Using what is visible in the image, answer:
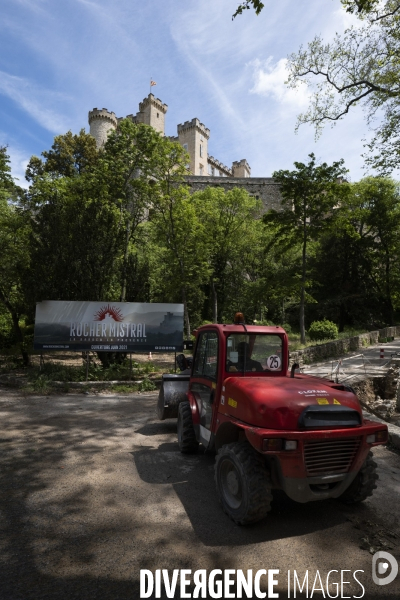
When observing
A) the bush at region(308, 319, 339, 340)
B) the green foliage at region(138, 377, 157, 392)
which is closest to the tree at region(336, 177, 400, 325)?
the bush at region(308, 319, 339, 340)

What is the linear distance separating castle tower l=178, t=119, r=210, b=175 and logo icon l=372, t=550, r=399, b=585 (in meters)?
73.3

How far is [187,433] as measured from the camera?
609 centimetres

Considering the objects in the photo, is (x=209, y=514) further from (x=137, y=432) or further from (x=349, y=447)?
(x=137, y=432)

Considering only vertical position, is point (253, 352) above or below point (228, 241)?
below

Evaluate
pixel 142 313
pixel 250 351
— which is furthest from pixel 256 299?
pixel 250 351

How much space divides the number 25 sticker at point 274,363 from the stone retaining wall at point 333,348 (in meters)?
11.2

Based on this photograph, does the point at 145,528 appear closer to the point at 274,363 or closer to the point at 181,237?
the point at 274,363

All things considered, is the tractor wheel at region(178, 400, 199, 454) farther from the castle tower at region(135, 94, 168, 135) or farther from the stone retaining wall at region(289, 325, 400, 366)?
the castle tower at region(135, 94, 168, 135)

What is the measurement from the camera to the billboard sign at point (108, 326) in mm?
13000

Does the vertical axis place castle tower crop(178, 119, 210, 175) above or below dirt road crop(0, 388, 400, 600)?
above

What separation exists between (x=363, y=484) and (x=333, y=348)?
54.8ft

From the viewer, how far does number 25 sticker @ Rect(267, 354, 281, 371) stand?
5364mm

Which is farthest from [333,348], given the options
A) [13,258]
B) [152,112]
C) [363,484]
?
[152,112]

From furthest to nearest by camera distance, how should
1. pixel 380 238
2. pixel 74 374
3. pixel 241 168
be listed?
pixel 241 168, pixel 380 238, pixel 74 374
